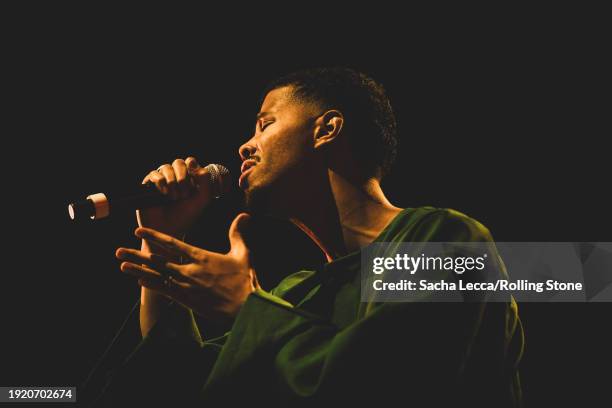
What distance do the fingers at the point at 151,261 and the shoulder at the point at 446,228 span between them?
0.57 meters

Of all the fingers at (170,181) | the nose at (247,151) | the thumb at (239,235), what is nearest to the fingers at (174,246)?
the thumb at (239,235)

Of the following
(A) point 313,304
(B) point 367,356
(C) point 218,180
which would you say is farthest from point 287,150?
(B) point 367,356

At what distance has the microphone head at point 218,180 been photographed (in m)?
1.82

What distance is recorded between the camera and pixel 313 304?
5.24 feet

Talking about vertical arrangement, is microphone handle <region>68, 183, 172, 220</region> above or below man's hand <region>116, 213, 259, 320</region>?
above

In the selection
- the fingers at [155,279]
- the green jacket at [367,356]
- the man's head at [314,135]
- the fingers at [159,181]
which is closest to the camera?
the green jacket at [367,356]

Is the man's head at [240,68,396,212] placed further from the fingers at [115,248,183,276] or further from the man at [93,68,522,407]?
the fingers at [115,248,183,276]

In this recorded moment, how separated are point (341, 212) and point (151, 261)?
2.15 ft

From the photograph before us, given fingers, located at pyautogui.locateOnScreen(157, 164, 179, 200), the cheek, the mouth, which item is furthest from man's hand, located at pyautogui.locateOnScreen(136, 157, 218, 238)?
the cheek

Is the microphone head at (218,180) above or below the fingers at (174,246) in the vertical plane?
above

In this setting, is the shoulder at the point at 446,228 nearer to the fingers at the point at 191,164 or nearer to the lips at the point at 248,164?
the lips at the point at 248,164

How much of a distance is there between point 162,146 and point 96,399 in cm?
126

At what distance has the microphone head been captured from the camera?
5.98 ft

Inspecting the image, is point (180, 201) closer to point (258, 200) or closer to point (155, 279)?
point (258, 200)
